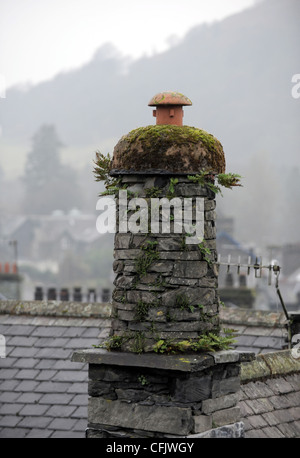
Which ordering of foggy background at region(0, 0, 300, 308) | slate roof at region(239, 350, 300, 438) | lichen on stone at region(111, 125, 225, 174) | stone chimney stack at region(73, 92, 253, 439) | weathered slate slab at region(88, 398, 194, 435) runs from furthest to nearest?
foggy background at region(0, 0, 300, 308), slate roof at region(239, 350, 300, 438), lichen on stone at region(111, 125, 225, 174), stone chimney stack at region(73, 92, 253, 439), weathered slate slab at region(88, 398, 194, 435)

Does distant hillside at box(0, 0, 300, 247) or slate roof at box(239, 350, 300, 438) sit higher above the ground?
distant hillside at box(0, 0, 300, 247)

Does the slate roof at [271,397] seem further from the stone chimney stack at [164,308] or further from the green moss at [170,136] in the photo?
the green moss at [170,136]

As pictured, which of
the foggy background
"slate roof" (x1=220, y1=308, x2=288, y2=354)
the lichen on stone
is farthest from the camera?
the foggy background

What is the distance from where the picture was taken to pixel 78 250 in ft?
374

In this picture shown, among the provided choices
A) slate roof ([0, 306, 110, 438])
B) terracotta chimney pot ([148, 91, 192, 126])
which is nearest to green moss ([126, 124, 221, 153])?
terracotta chimney pot ([148, 91, 192, 126])

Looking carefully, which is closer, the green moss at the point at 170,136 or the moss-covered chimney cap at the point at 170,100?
the green moss at the point at 170,136

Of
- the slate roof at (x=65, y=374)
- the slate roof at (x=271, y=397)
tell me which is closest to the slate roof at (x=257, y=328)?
the slate roof at (x=65, y=374)

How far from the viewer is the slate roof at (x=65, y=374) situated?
35.1 feet

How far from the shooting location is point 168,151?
8.79 meters

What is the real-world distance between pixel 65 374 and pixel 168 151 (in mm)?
5636

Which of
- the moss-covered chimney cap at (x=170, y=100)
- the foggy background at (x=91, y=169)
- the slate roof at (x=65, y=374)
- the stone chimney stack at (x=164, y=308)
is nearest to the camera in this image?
the stone chimney stack at (x=164, y=308)

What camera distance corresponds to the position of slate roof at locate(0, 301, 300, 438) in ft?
35.1

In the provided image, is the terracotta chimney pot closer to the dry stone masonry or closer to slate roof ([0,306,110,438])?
the dry stone masonry

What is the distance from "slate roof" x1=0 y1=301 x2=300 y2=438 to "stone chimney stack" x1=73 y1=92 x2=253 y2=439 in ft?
4.70
